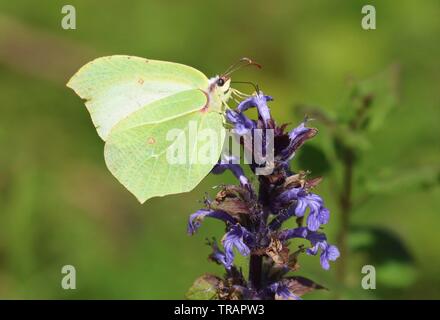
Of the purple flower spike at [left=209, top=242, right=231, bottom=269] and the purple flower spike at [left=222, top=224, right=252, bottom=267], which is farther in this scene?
the purple flower spike at [left=209, top=242, right=231, bottom=269]

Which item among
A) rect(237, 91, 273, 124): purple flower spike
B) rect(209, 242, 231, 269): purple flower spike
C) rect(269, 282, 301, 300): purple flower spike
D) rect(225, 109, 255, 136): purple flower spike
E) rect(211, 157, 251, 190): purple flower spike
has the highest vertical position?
rect(237, 91, 273, 124): purple flower spike

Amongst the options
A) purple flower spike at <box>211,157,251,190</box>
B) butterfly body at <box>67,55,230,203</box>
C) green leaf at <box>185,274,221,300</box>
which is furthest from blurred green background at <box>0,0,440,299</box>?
green leaf at <box>185,274,221,300</box>

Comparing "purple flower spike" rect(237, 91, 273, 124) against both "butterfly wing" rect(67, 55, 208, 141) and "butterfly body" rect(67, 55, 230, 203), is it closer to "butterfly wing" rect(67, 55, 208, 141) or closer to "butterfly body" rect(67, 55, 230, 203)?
"butterfly body" rect(67, 55, 230, 203)

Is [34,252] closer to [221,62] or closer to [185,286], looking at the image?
[185,286]

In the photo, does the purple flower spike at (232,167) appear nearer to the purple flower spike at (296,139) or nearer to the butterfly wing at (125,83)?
the purple flower spike at (296,139)

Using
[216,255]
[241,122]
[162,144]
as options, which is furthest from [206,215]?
[162,144]

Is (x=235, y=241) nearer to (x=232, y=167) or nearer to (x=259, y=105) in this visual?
(x=232, y=167)

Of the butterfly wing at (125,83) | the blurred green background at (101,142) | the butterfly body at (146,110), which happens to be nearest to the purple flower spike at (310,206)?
the butterfly body at (146,110)
